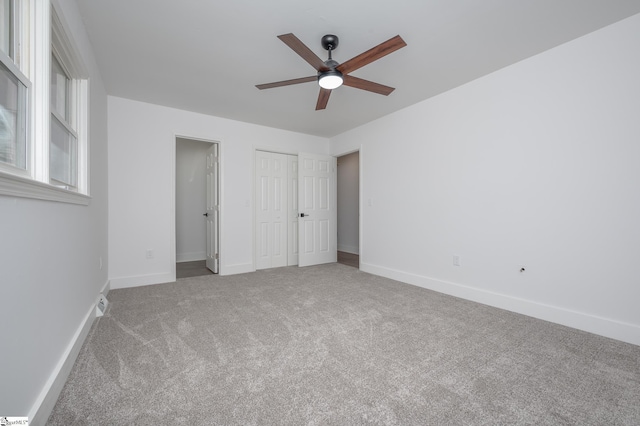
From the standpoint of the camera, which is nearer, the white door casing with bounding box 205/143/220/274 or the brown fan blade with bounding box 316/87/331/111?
the brown fan blade with bounding box 316/87/331/111

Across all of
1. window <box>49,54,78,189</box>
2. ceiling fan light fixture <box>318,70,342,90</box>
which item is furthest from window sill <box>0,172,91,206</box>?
ceiling fan light fixture <box>318,70,342,90</box>

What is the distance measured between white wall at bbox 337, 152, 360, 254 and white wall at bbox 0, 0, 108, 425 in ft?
16.6

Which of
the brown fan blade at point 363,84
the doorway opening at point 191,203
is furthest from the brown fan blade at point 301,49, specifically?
the doorway opening at point 191,203

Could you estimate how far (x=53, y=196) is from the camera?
151 centimetres

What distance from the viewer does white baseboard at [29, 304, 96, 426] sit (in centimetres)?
123

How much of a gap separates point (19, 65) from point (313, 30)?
6.08ft

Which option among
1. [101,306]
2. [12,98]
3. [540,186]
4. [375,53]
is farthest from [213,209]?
[540,186]

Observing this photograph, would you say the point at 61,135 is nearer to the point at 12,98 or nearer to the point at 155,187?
the point at 12,98

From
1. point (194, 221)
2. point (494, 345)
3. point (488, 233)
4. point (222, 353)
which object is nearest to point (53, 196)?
point (222, 353)

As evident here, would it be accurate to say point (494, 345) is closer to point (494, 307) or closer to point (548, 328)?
point (548, 328)

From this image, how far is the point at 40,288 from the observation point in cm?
137

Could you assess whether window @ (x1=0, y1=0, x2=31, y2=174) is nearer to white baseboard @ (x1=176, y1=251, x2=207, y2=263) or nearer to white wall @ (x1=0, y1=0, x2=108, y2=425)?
white wall @ (x1=0, y1=0, x2=108, y2=425)

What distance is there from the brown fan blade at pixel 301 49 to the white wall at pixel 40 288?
138 cm

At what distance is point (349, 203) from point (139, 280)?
4.56 m
